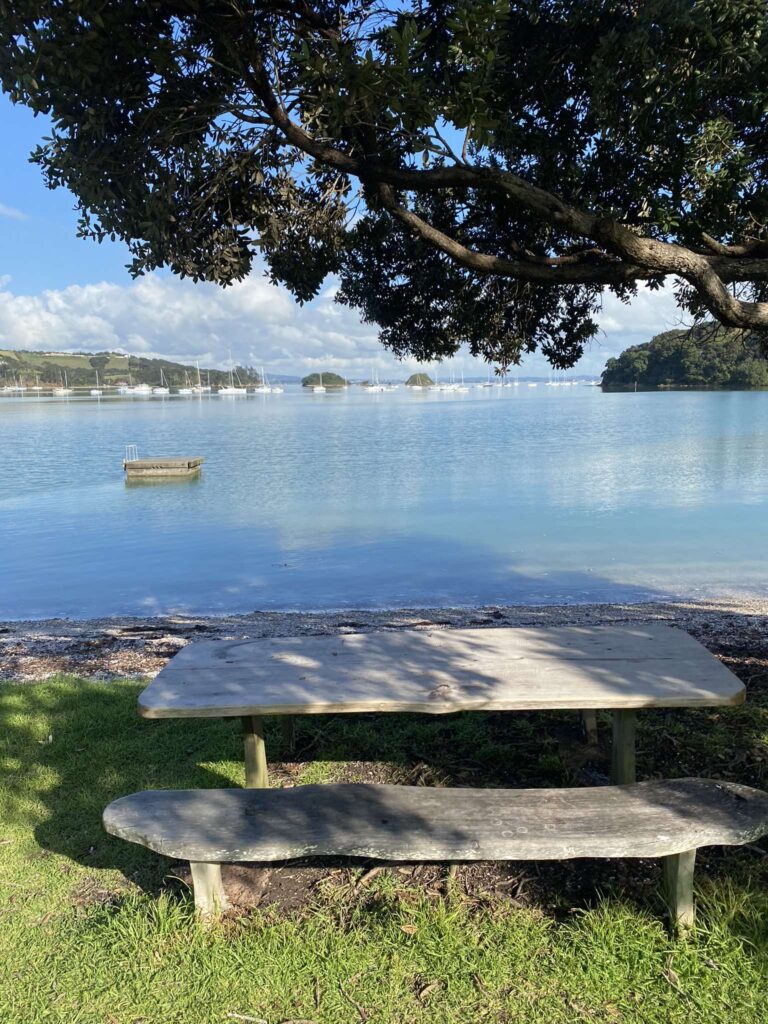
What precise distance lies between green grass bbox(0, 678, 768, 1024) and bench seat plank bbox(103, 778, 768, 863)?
363 millimetres

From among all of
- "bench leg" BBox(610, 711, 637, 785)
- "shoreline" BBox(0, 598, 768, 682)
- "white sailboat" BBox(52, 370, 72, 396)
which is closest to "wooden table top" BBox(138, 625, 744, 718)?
"bench leg" BBox(610, 711, 637, 785)

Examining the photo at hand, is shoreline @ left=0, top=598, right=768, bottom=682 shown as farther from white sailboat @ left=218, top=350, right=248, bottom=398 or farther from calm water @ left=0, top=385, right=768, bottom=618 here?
white sailboat @ left=218, top=350, right=248, bottom=398

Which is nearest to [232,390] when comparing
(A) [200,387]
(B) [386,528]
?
(A) [200,387]

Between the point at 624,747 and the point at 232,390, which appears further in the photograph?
the point at 232,390

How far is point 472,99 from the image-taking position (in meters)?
3.21

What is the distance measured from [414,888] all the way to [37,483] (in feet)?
92.9

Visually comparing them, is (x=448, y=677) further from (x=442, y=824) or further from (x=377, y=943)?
(x=377, y=943)

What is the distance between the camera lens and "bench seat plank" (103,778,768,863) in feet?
7.14

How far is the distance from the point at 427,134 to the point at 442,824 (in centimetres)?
300

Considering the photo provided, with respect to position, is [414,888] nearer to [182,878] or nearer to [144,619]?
[182,878]

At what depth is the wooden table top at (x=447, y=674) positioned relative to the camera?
262 centimetres

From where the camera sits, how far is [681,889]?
7.68ft

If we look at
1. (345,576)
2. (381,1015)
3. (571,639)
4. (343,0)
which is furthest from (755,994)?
(345,576)

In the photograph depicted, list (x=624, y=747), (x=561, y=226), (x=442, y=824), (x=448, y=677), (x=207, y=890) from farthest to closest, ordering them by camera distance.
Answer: (x=561, y=226) → (x=624, y=747) → (x=448, y=677) → (x=207, y=890) → (x=442, y=824)
